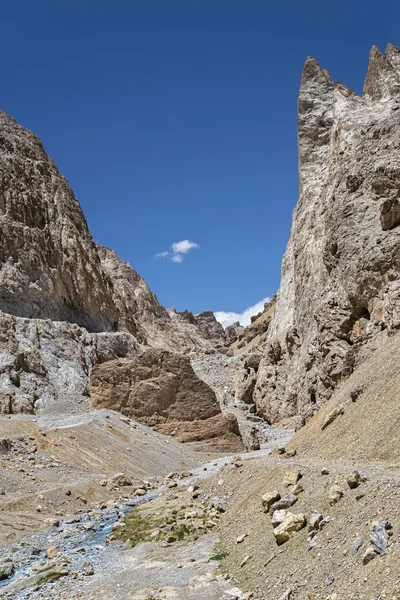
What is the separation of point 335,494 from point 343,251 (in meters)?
19.9

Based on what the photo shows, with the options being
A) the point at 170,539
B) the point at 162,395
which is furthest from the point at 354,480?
the point at 162,395

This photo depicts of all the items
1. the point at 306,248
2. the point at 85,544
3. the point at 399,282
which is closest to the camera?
the point at 85,544

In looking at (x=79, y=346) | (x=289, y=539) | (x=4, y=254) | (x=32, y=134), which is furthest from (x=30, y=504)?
(x=32, y=134)

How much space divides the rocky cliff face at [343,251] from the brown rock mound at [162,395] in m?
5.59

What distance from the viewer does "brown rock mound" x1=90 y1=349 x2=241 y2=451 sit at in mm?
32188

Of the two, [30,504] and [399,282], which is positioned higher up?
[399,282]

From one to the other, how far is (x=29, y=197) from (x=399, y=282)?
38960 mm

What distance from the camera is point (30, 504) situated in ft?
58.0

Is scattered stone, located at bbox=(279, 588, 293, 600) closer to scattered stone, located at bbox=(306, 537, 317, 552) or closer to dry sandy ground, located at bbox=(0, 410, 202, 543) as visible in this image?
scattered stone, located at bbox=(306, 537, 317, 552)

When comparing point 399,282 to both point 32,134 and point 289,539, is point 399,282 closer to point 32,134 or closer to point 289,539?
point 289,539

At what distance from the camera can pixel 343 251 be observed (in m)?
27.6

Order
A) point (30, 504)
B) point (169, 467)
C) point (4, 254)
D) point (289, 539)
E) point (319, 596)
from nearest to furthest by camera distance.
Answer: point (319, 596)
point (289, 539)
point (30, 504)
point (169, 467)
point (4, 254)

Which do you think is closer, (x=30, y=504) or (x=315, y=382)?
(x=30, y=504)

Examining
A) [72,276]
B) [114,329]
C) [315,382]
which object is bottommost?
[315,382]
